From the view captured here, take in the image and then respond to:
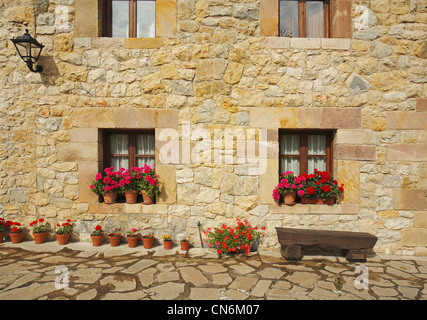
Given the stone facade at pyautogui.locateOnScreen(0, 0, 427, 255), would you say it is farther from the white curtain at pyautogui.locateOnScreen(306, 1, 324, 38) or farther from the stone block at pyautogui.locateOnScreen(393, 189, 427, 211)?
the white curtain at pyautogui.locateOnScreen(306, 1, 324, 38)

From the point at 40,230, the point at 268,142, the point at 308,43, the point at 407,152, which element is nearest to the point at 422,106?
the point at 407,152

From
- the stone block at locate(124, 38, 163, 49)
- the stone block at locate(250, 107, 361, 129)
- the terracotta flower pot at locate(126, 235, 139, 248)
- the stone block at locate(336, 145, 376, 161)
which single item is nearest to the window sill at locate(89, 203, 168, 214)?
the terracotta flower pot at locate(126, 235, 139, 248)

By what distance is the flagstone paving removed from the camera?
2.73 meters

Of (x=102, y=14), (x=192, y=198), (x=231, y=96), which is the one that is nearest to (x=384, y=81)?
(x=231, y=96)

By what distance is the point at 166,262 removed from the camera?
11.6 feet

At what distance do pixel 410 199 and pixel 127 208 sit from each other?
4.58 m

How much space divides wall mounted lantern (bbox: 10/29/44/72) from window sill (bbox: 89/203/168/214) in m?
2.47

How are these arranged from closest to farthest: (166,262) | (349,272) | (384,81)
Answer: (349,272), (166,262), (384,81)

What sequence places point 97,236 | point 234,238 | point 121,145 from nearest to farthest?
1. point 234,238
2. point 97,236
3. point 121,145

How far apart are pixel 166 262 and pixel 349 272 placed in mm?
2442

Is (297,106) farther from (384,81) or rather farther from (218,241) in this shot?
(218,241)

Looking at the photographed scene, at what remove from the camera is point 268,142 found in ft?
13.5

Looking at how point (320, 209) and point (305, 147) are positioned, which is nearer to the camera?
point (320, 209)

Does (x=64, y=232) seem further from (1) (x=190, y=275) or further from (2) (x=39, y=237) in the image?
(1) (x=190, y=275)
